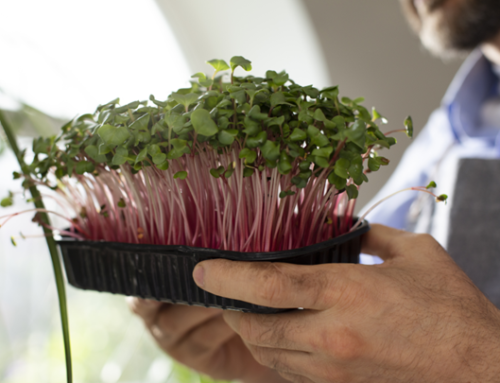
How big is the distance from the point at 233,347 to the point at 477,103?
132 cm

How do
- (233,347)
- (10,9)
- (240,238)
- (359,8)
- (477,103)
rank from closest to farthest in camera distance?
(240,238)
(233,347)
(10,9)
(477,103)
(359,8)

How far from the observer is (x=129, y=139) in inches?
15.6

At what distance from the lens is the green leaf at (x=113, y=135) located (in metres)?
0.39

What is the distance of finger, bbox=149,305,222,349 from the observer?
70cm

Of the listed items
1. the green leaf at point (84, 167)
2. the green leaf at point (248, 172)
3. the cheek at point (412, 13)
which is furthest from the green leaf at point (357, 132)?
the cheek at point (412, 13)

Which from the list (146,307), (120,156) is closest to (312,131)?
(120,156)

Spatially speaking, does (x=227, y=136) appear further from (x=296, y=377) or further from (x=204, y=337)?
(x=204, y=337)

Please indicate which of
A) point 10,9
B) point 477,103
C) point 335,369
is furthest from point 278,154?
point 477,103

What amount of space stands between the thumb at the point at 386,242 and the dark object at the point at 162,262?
35 millimetres

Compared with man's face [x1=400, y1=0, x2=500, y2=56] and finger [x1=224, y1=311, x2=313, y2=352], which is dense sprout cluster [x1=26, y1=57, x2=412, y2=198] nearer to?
finger [x1=224, y1=311, x2=313, y2=352]

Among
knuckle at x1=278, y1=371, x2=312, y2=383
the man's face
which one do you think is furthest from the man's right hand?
the man's face

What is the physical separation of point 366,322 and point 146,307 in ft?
1.46

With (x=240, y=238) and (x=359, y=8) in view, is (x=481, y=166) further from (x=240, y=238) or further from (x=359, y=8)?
(x=359, y=8)

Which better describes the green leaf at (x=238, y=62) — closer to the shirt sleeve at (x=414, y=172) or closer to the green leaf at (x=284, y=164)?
the green leaf at (x=284, y=164)
